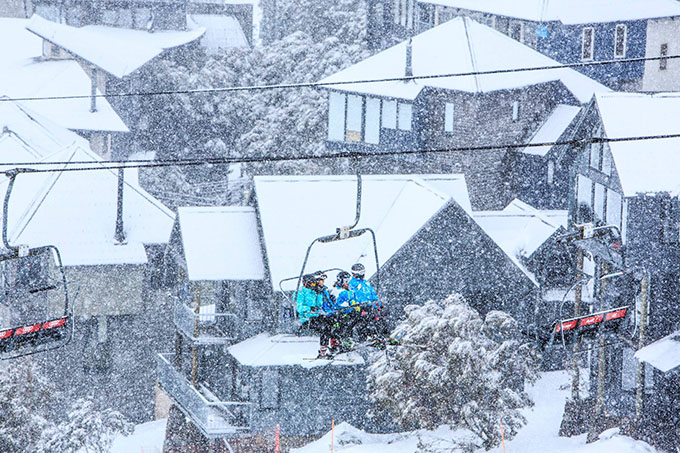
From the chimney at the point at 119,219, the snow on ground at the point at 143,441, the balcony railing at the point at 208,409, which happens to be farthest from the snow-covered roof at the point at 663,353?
the chimney at the point at 119,219

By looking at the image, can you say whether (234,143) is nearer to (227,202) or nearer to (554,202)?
(227,202)

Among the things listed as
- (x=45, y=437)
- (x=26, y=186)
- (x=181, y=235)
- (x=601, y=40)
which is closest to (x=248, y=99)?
(x=601, y=40)

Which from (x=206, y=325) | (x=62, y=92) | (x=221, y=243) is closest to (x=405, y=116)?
(x=221, y=243)

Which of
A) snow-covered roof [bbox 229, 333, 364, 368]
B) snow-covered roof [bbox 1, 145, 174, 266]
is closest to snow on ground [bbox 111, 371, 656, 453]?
snow-covered roof [bbox 229, 333, 364, 368]

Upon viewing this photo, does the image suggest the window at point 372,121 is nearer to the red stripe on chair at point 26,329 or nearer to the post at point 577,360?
the post at point 577,360

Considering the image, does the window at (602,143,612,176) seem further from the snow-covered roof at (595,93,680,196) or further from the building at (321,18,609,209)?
the building at (321,18,609,209)

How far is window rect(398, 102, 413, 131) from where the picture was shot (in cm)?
5003

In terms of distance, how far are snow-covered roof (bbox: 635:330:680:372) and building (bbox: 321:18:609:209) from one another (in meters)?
20.0

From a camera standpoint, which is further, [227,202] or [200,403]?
[227,202]

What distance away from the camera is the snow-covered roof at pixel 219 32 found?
72562 millimetres

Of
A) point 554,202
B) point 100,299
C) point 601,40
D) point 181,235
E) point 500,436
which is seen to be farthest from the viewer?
point 601,40

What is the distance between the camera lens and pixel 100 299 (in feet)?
129

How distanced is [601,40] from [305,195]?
30.8 metres

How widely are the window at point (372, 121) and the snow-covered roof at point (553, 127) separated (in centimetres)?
687
